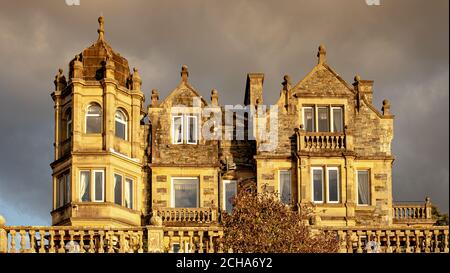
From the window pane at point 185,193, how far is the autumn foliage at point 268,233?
1749 centimetres

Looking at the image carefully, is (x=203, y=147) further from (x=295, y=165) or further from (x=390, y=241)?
(x=390, y=241)

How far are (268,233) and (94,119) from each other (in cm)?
2017

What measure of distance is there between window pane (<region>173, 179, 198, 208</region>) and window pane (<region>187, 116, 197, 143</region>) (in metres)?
2.10

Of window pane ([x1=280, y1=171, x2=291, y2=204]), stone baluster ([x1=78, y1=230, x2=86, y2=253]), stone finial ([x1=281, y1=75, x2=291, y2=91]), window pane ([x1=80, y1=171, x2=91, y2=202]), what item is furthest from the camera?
stone finial ([x1=281, y1=75, x2=291, y2=91])

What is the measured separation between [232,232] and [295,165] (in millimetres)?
19752

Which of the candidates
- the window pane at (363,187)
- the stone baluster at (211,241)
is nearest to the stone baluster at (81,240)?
the stone baluster at (211,241)

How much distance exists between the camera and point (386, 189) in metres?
61.3

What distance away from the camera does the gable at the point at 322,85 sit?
203 feet

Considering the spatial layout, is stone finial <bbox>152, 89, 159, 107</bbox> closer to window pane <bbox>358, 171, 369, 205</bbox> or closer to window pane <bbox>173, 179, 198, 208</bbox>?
window pane <bbox>173, 179, 198, 208</bbox>

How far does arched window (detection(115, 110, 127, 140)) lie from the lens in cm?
6114

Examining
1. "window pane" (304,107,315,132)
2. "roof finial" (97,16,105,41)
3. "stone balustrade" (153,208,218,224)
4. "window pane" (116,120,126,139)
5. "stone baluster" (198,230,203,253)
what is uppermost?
"roof finial" (97,16,105,41)

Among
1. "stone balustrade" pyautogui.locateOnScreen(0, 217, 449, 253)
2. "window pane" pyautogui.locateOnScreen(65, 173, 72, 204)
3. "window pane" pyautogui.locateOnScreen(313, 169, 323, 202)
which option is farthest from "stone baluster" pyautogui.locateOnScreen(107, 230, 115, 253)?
"window pane" pyautogui.locateOnScreen(313, 169, 323, 202)

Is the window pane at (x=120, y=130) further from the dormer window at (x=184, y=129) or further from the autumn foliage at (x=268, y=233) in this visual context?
the autumn foliage at (x=268, y=233)
